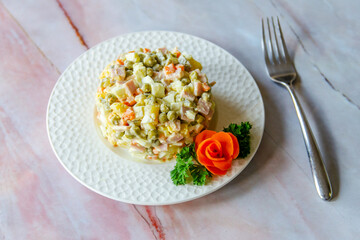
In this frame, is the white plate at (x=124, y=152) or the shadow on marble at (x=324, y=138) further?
the shadow on marble at (x=324, y=138)

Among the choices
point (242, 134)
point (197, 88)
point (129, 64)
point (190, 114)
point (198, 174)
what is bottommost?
point (198, 174)

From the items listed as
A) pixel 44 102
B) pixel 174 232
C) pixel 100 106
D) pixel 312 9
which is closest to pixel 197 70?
pixel 100 106

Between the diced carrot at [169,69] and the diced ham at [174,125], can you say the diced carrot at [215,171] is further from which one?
the diced carrot at [169,69]

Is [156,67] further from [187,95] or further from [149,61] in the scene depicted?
[187,95]

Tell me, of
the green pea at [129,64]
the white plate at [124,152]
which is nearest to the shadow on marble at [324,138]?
the white plate at [124,152]

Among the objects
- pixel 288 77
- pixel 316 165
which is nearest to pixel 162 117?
pixel 316 165

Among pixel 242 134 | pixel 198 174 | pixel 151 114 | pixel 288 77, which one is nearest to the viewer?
pixel 151 114
